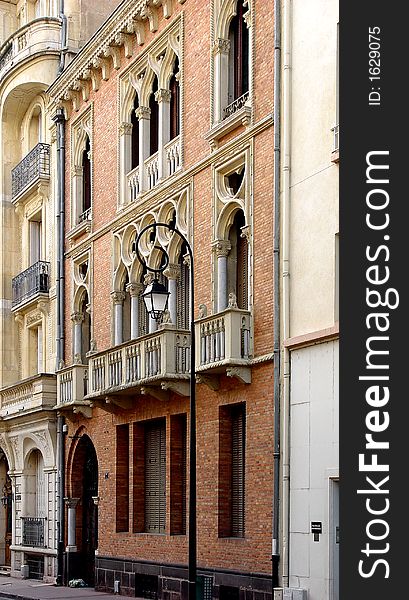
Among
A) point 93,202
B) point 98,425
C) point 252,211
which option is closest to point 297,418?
point 252,211

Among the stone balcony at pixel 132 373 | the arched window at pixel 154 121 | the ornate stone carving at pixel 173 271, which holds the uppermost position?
the arched window at pixel 154 121

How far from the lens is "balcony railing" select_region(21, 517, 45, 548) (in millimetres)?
32734

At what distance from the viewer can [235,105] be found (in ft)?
76.1

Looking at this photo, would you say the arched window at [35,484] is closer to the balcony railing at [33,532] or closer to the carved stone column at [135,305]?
the balcony railing at [33,532]

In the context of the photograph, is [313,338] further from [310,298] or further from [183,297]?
[183,297]

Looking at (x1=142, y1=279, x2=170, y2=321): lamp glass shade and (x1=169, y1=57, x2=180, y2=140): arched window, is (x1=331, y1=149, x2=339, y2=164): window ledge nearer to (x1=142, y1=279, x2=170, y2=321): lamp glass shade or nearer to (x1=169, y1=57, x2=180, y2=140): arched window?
(x1=142, y1=279, x2=170, y2=321): lamp glass shade

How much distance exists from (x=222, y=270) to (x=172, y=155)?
387 centimetres

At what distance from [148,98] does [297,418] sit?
10.5 m

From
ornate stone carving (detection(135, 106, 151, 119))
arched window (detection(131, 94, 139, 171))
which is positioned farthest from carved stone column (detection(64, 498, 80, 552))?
ornate stone carving (detection(135, 106, 151, 119))

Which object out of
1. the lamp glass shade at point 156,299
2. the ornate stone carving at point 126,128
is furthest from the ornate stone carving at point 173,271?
the lamp glass shade at point 156,299

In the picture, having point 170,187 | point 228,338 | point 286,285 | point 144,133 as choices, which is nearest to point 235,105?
point 170,187

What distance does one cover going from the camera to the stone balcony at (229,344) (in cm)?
2153

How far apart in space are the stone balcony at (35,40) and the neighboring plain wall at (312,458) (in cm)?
1691

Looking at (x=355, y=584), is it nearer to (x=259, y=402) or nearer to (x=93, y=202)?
(x=259, y=402)
